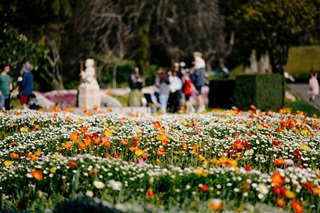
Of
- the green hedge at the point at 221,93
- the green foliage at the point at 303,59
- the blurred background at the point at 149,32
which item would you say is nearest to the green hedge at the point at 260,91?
the green hedge at the point at 221,93

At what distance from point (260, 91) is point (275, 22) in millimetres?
8886

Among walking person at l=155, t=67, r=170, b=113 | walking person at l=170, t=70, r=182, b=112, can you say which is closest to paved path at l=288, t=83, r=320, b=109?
walking person at l=170, t=70, r=182, b=112

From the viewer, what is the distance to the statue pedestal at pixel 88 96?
17.7 metres

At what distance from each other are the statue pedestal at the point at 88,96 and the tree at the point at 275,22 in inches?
415

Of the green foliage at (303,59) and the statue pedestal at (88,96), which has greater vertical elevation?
the green foliage at (303,59)

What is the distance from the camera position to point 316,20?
26344 millimetres

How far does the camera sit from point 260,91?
59.8 ft

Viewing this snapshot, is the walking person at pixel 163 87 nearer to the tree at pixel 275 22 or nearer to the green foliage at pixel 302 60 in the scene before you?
the tree at pixel 275 22

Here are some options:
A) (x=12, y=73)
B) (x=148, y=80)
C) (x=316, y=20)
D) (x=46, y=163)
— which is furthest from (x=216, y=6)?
(x=46, y=163)

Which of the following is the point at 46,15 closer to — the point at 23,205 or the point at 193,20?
the point at 193,20

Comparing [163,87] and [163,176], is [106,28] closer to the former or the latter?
[163,87]

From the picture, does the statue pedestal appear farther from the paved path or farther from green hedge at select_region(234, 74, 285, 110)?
the paved path

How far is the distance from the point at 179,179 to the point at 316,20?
22571mm

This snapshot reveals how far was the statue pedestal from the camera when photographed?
1768cm
